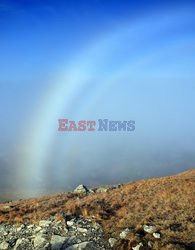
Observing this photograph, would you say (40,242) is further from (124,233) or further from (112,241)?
(124,233)

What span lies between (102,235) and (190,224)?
17.3 feet

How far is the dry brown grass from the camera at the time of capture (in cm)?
1803

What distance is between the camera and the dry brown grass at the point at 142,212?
59.2 feet

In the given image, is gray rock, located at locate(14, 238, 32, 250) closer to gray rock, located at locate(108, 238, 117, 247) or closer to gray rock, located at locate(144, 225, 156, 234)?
gray rock, located at locate(108, 238, 117, 247)

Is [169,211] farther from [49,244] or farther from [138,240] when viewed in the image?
[49,244]

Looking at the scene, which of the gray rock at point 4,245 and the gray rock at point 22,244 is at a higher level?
the gray rock at point 22,244

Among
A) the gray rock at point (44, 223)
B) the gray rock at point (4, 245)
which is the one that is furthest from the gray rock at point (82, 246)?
the gray rock at point (4, 245)

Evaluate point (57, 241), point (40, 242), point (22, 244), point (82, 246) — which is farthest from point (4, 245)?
point (82, 246)

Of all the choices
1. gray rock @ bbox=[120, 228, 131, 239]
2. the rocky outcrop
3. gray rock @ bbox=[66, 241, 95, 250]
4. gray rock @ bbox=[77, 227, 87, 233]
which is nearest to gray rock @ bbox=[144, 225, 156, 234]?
gray rock @ bbox=[120, 228, 131, 239]

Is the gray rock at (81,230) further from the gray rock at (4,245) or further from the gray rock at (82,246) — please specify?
the gray rock at (4,245)

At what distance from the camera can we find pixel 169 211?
863 inches

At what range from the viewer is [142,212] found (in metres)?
22.1

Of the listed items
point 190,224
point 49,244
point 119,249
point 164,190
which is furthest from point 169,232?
point 164,190

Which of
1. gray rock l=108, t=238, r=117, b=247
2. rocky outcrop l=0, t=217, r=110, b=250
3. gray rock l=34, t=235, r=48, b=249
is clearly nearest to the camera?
gray rock l=108, t=238, r=117, b=247
